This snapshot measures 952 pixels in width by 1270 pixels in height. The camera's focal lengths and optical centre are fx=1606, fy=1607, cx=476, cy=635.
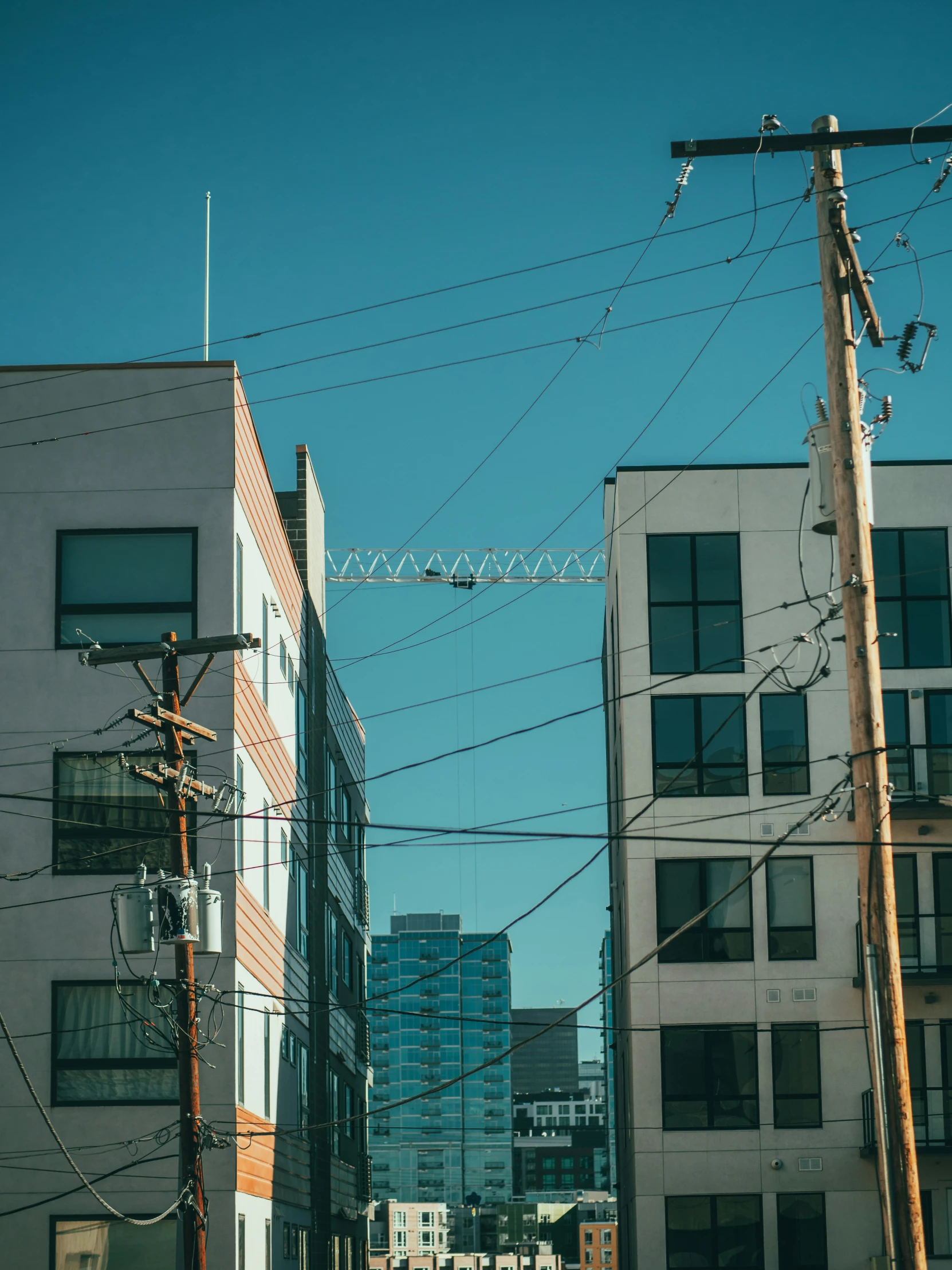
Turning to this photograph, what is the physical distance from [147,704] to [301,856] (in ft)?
34.6

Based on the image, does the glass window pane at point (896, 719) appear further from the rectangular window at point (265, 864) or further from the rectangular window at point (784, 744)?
the rectangular window at point (265, 864)

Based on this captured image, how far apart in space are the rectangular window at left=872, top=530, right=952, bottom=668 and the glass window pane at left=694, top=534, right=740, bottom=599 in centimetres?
298

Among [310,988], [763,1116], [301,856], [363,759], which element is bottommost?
[763,1116]

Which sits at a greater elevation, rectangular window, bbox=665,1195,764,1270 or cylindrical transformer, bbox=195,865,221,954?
cylindrical transformer, bbox=195,865,221,954

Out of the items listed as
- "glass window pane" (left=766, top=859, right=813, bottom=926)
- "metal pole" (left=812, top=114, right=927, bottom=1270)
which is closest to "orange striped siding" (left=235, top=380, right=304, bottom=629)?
"glass window pane" (left=766, top=859, right=813, bottom=926)

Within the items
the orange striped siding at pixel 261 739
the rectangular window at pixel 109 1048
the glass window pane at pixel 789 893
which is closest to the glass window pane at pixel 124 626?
the orange striped siding at pixel 261 739

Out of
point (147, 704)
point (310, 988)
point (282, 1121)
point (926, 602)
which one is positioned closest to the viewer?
point (147, 704)

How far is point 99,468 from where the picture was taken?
2686 centimetres

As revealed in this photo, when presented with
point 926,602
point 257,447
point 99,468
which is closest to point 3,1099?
point 99,468

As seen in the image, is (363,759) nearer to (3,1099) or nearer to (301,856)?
(301,856)

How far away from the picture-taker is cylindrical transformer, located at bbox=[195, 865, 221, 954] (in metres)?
20.4

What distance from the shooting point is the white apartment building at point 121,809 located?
24.3m

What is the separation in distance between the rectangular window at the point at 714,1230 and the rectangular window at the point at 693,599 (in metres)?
10.7

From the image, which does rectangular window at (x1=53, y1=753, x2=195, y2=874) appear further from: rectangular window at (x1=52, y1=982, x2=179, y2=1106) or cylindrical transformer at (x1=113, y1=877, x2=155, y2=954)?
cylindrical transformer at (x1=113, y1=877, x2=155, y2=954)
